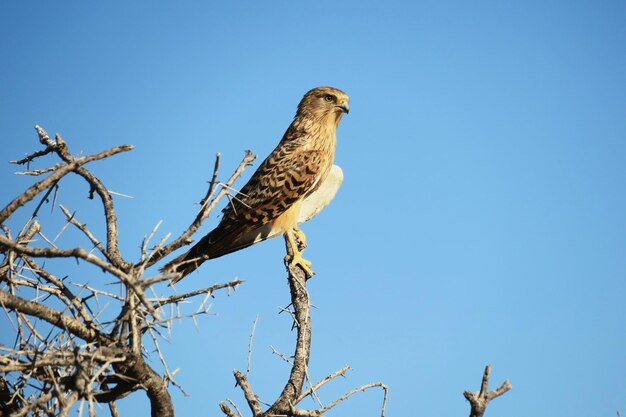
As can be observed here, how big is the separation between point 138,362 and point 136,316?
0.98 feet

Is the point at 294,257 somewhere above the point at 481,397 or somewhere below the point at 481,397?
above

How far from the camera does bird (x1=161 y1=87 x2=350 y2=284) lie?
6.08m

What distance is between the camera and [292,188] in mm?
6449

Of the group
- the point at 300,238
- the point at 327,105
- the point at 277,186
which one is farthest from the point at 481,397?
the point at 327,105

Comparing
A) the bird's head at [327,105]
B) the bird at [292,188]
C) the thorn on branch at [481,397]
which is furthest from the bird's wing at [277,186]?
the thorn on branch at [481,397]

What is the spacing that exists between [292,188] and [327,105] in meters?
1.40

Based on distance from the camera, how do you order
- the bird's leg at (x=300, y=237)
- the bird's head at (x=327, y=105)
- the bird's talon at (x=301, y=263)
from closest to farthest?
the bird's talon at (x=301, y=263) < the bird's leg at (x=300, y=237) < the bird's head at (x=327, y=105)

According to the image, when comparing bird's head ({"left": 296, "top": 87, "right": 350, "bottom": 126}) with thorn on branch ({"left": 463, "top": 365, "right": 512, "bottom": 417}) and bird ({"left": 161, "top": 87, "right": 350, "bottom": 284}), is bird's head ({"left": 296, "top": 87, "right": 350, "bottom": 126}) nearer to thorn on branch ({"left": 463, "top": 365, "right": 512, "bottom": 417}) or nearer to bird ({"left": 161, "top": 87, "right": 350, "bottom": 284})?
bird ({"left": 161, "top": 87, "right": 350, "bottom": 284})

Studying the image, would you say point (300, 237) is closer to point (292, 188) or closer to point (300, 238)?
point (300, 238)

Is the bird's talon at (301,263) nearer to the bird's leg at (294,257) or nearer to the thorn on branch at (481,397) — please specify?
the bird's leg at (294,257)

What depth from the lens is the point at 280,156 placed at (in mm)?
6820

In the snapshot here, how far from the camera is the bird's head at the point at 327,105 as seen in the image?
7.36 metres

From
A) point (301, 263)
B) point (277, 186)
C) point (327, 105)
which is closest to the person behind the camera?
point (301, 263)

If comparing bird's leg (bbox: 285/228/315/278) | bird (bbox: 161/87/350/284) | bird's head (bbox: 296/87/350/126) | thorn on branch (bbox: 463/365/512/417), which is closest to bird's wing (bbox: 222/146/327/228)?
bird (bbox: 161/87/350/284)
